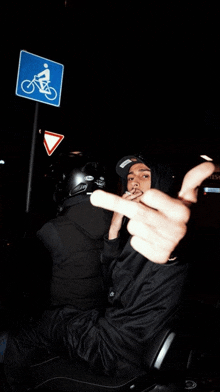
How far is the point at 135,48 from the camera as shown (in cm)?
709

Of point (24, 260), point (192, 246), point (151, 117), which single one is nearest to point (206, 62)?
point (151, 117)

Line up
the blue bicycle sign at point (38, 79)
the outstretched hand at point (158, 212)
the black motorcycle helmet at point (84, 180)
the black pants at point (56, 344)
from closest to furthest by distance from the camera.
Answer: the outstretched hand at point (158, 212) < the black pants at point (56, 344) < the black motorcycle helmet at point (84, 180) < the blue bicycle sign at point (38, 79)

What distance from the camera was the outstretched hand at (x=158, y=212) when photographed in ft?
2.44

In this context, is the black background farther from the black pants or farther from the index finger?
the index finger

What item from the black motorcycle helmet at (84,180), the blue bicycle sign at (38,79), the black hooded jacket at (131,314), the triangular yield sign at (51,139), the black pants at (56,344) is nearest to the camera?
the black hooded jacket at (131,314)

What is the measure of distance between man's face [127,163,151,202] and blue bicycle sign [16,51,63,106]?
2.17 m

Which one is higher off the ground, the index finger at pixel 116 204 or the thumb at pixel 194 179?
the thumb at pixel 194 179

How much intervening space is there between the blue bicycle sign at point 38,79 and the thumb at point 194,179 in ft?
10.9

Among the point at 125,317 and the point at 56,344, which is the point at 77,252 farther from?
the point at 125,317

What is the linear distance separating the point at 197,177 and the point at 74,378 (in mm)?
1324

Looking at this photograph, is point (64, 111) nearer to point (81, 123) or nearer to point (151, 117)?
point (81, 123)

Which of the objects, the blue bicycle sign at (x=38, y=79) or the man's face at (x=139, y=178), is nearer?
the man's face at (x=139, y=178)

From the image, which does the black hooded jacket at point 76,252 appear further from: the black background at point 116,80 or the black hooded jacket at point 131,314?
the black background at point 116,80

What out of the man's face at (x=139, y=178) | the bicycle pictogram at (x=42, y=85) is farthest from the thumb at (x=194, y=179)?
the bicycle pictogram at (x=42, y=85)
